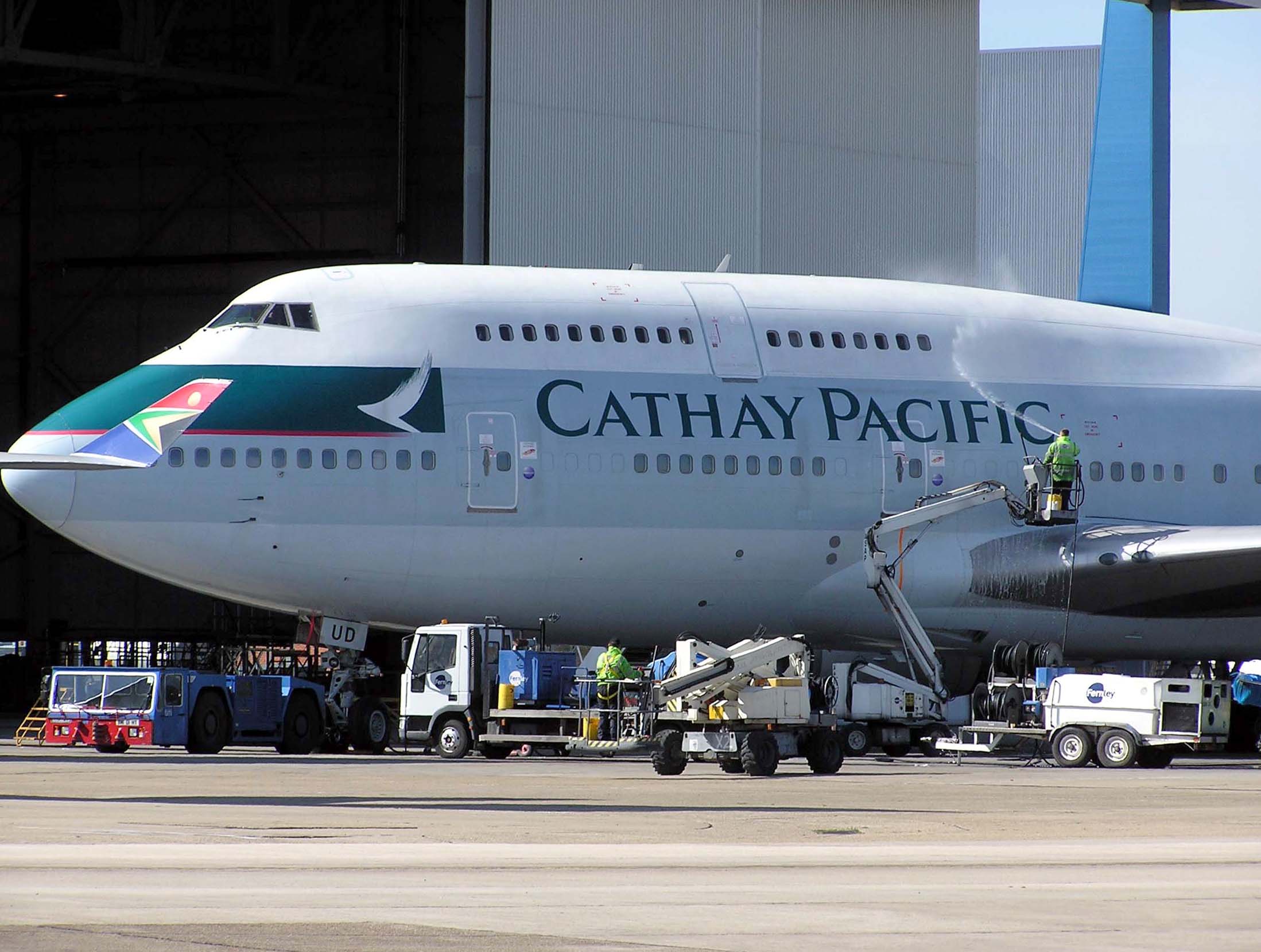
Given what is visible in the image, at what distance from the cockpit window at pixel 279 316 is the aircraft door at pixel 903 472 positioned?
7.71 meters

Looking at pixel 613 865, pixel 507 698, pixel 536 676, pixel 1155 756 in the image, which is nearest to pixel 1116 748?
pixel 1155 756

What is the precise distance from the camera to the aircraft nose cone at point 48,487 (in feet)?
79.6

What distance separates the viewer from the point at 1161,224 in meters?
38.7

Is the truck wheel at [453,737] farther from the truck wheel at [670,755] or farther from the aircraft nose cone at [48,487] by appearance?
the aircraft nose cone at [48,487]

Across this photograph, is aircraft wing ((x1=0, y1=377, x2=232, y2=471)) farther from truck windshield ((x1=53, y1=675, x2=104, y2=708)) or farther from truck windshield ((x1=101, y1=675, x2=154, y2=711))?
truck windshield ((x1=53, y1=675, x2=104, y2=708))

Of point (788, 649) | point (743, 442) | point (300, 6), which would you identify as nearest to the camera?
point (788, 649)

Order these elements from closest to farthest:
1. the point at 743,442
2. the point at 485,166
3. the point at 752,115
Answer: the point at 743,442
the point at 485,166
the point at 752,115

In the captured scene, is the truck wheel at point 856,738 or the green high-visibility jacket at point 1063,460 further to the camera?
the green high-visibility jacket at point 1063,460

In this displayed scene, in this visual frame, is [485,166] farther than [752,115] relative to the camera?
No

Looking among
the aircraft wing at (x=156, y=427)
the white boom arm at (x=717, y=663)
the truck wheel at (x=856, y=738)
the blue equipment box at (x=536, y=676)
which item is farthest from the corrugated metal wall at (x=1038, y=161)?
the white boom arm at (x=717, y=663)

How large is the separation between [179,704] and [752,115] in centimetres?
1684

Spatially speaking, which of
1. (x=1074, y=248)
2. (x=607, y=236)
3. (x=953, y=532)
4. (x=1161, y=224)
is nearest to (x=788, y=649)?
(x=953, y=532)

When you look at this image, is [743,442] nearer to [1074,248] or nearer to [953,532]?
[953,532]

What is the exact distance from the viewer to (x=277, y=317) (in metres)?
25.5
